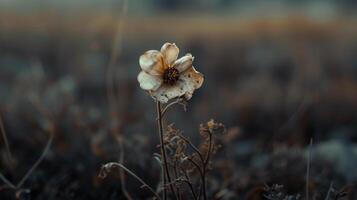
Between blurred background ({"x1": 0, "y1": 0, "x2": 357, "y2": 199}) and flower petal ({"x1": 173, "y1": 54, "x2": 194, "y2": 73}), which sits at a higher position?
flower petal ({"x1": 173, "y1": 54, "x2": 194, "y2": 73})

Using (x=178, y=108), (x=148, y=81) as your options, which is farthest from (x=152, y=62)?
(x=178, y=108)

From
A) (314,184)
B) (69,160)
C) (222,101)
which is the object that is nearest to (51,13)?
(222,101)

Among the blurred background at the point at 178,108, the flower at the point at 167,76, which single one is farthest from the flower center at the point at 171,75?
the blurred background at the point at 178,108

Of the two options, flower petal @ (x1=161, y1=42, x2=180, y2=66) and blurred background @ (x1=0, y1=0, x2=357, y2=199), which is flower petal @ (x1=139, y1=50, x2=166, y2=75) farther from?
blurred background @ (x1=0, y1=0, x2=357, y2=199)

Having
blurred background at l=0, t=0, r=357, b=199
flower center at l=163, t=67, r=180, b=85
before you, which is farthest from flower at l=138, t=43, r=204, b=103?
blurred background at l=0, t=0, r=357, b=199

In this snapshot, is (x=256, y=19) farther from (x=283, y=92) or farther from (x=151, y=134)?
(x=151, y=134)

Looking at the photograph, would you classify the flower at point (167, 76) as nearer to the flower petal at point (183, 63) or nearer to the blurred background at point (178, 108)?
the flower petal at point (183, 63)
